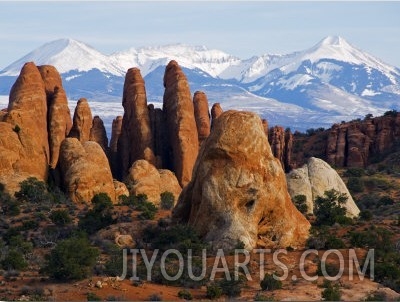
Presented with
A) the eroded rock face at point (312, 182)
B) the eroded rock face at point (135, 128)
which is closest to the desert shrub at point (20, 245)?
the eroded rock face at point (312, 182)

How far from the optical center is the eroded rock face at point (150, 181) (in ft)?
232

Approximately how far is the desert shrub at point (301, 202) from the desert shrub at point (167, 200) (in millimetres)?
8522

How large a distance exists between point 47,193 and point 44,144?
32.8 ft

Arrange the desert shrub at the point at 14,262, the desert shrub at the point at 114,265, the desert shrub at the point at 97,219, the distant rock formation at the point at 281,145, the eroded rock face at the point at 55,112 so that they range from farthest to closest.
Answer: the distant rock formation at the point at 281,145 < the eroded rock face at the point at 55,112 < the desert shrub at the point at 97,219 < the desert shrub at the point at 14,262 < the desert shrub at the point at 114,265

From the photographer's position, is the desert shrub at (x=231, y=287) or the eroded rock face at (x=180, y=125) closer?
the desert shrub at (x=231, y=287)

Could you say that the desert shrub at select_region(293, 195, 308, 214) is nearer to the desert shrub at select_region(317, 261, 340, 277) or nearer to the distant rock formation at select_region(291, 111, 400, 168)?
the desert shrub at select_region(317, 261, 340, 277)

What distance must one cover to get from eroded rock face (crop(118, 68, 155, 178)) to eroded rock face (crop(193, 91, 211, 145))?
4792mm

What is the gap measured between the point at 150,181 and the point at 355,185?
20.2 meters

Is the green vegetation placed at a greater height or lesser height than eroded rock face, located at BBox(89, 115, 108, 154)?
lesser

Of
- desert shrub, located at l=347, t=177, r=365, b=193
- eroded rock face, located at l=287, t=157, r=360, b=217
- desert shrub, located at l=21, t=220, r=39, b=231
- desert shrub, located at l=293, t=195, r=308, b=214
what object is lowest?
desert shrub, located at l=347, t=177, r=365, b=193

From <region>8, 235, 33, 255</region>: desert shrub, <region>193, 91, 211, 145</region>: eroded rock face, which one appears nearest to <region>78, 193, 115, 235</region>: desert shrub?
<region>8, 235, 33, 255</region>: desert shrub

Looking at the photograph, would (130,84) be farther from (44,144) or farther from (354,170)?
(354,170)

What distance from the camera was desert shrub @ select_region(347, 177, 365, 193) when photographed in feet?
278

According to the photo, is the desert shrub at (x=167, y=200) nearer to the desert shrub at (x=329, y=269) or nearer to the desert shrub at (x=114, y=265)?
the desert shrub at (x=114, y=265)
